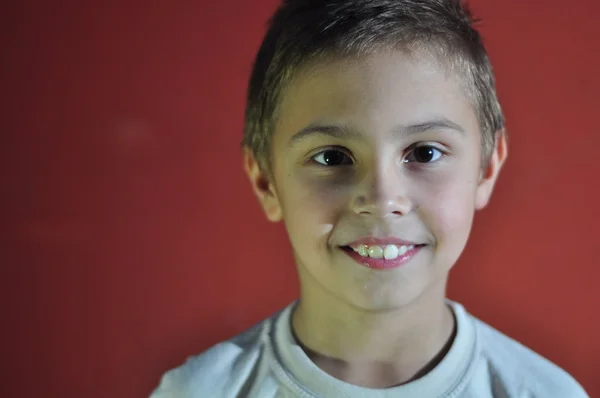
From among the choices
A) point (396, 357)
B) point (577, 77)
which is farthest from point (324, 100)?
point (577, 77)

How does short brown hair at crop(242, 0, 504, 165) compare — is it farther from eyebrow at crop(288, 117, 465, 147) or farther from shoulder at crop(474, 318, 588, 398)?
shoulder at crop(474, 318, 588, 398)

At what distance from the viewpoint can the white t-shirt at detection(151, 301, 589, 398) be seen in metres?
0.74

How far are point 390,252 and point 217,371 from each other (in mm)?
259

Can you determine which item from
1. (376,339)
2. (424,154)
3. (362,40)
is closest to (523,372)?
(376,339)

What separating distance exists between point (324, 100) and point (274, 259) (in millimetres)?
392

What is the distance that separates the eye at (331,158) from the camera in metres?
0.69

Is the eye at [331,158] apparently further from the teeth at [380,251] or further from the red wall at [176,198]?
the red wall at [176,198]

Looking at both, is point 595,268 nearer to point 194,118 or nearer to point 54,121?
point 194,118

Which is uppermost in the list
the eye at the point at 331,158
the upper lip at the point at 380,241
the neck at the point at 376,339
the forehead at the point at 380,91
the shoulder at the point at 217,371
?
the forehead at the point at 380,91

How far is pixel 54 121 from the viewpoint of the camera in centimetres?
93

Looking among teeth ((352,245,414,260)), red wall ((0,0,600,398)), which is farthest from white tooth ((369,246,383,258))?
red wall ((0,0,600,398))

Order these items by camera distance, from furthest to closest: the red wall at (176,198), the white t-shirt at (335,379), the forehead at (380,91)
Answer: the red wall at (176,198) < the white t-shirt at (335,379) < the forehead at (380,91)

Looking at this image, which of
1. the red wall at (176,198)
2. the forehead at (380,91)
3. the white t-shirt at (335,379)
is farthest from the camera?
the red wall at (176,198)

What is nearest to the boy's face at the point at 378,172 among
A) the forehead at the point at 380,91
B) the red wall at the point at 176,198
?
the forehead at the point at 380,91
